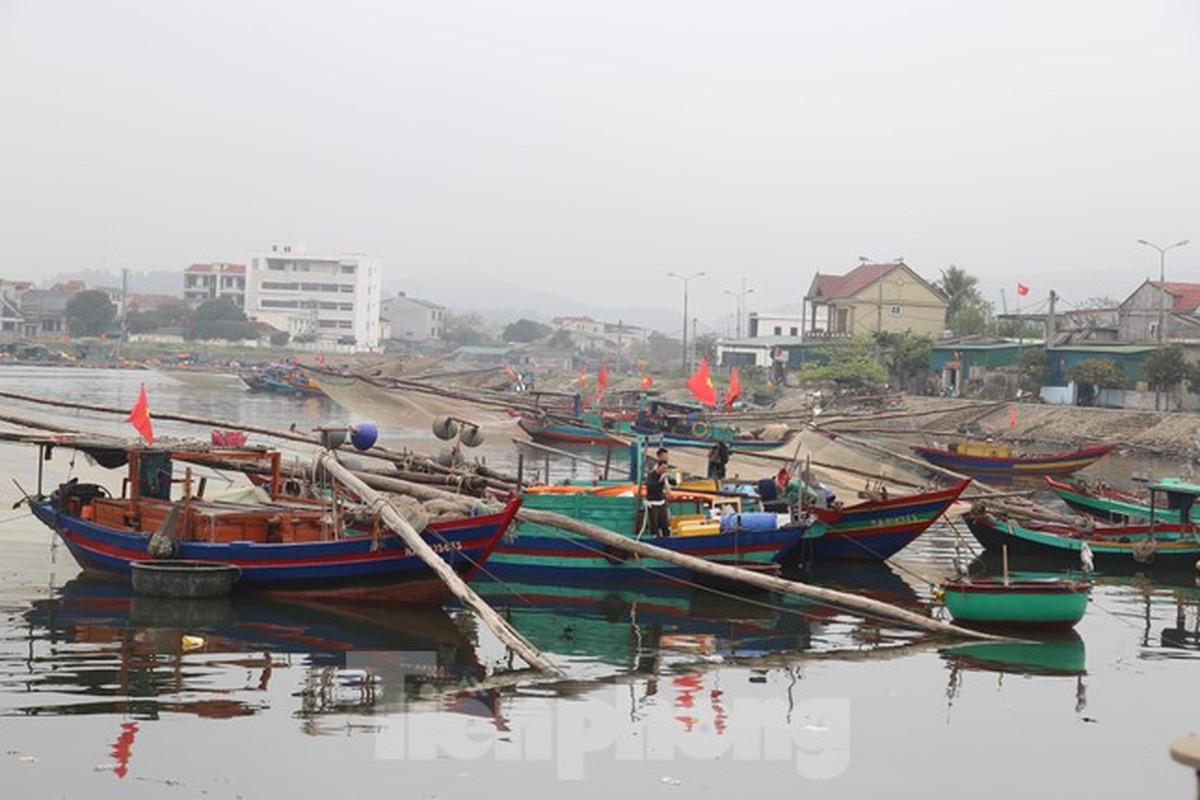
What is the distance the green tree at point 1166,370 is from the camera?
58.3m

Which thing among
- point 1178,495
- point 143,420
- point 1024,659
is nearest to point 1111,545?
point 1178,495

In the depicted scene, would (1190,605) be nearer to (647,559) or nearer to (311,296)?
(647,559)

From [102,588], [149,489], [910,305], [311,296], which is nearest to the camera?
[102,588]

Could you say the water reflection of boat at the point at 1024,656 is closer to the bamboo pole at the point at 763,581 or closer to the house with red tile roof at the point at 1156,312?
the bamboo pole at the point at 763,581

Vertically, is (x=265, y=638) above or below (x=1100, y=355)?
below

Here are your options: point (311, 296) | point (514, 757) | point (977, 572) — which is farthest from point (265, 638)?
point (311, 296)

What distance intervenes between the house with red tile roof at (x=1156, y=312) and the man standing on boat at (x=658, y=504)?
5100cm

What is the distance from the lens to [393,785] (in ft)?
40.6

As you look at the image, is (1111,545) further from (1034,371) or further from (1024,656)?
(1034,371)

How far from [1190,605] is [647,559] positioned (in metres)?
8.81

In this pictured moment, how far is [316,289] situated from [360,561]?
12749 centimetres

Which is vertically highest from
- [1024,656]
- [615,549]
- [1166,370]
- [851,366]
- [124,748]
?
[1166,370]

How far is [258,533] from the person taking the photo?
20656mm

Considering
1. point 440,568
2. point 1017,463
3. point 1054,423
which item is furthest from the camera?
point 1054,423
